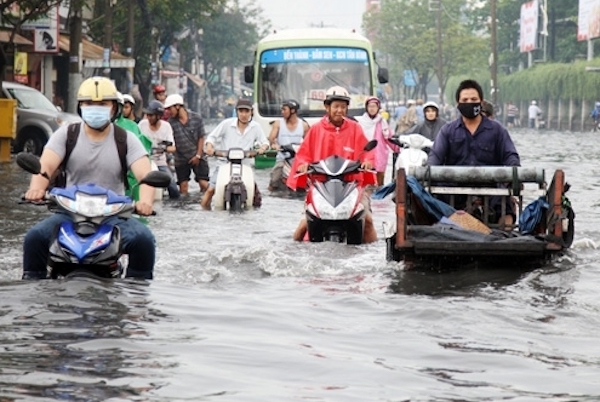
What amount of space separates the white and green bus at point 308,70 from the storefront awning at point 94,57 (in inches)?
500

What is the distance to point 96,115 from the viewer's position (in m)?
9.02

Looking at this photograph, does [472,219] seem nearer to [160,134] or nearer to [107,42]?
[160,134]

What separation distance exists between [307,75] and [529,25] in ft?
236

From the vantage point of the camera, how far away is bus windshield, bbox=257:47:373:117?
31078 millimetres

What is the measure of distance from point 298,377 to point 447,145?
5.63 metres

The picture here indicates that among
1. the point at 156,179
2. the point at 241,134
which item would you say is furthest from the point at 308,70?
the point at 156,179

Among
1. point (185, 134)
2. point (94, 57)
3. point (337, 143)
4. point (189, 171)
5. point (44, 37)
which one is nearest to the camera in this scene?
point (337, 143)

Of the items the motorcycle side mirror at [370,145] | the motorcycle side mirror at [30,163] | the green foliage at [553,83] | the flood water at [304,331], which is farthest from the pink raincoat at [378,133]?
the green foliage at [553,83]

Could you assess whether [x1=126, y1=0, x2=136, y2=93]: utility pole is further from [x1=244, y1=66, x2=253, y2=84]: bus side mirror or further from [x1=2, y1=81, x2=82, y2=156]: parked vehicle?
[x1=244, y1=66, x2=253, y2=84]: bus side mirror

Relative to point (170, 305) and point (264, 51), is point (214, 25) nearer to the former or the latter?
point (264, 51)

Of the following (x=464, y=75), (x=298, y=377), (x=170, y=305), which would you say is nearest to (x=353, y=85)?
(x=170, y=305)

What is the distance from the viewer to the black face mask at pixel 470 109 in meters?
12.1

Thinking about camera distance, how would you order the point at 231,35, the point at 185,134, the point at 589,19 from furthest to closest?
1. the point at 231,35
2. the point at 589,19
3. the point at 185,134

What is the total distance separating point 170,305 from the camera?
363 inches
